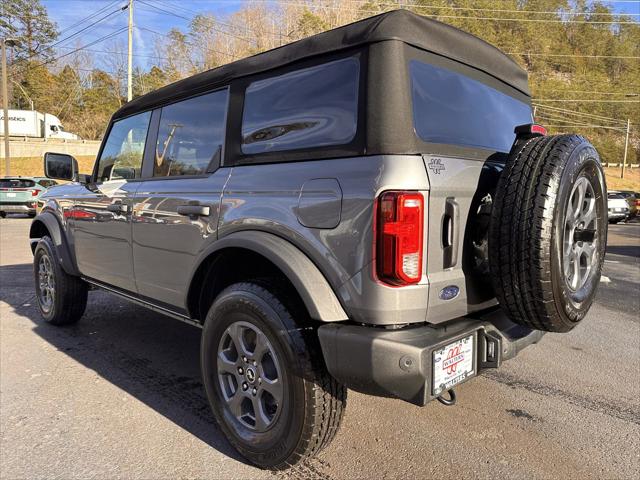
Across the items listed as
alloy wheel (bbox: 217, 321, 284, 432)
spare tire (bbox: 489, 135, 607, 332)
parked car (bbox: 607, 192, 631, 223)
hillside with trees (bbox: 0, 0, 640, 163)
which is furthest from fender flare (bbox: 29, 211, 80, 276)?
hillside with trees (bbox: 0, 0, 640, 163)

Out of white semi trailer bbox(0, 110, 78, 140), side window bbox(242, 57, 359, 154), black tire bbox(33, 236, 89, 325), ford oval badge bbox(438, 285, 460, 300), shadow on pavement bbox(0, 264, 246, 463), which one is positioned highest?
white semi trailer bbox(0, 110, 78, 140)

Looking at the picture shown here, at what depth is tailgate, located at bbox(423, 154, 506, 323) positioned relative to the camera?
2131 millimetres

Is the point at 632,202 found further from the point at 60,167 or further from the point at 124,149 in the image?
the point at 60,167

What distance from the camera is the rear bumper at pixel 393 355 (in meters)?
1.99

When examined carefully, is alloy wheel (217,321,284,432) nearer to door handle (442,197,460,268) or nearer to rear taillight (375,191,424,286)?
rear taillight (375,191,424,286)

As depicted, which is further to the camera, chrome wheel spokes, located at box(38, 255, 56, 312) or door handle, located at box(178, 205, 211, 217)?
chrome wheel spokes, located at box(38, 255, 56, 312)

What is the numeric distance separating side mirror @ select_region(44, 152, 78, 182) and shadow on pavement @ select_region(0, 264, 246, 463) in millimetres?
1528

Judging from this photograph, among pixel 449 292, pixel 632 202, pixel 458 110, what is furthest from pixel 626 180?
pixel 449 292

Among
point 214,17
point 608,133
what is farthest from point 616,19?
point 214,17

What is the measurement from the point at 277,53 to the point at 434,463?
2312mm

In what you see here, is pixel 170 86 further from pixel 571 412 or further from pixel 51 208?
pixel 571 412

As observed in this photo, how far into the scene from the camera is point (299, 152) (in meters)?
2.42

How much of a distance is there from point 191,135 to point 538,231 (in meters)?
2.21

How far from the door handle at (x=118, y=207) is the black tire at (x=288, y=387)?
4.74 ft
